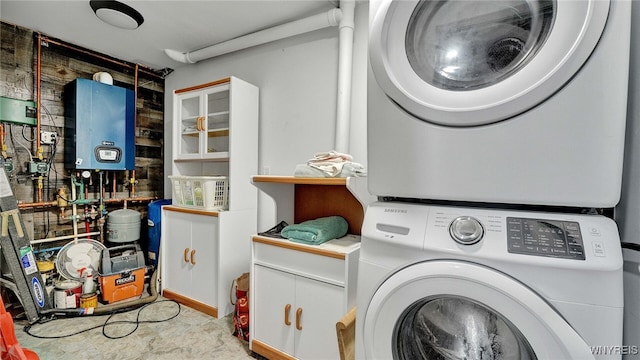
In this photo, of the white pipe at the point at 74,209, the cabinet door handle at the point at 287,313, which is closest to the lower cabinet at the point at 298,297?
the cabinet door handle at the point at 287,313

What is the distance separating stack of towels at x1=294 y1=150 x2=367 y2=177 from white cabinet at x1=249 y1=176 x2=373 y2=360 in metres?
0.09

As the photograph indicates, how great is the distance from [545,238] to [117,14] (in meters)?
2.71

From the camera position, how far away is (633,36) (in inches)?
27.1

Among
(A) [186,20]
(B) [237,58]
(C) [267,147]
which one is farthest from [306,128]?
(A) [186,20]

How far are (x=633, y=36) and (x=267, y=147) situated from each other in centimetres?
214

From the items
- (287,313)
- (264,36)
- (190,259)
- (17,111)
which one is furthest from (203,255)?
(17,111)

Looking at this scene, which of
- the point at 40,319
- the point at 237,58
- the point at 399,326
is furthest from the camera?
the point at 237,58

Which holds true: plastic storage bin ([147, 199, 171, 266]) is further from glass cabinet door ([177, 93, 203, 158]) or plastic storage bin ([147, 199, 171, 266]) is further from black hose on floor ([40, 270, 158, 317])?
glass cabinet door ([177, 93, 203, 158])

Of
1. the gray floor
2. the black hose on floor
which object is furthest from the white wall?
the black hose on floor

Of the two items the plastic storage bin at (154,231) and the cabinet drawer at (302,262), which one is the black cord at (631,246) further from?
the plastic storage bin at (154,231)

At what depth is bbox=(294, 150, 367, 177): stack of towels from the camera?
1572 millimetres

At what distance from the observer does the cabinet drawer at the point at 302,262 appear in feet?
4.60

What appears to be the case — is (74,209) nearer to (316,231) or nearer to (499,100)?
(316,231)

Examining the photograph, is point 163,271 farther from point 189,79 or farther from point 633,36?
point 633,36
